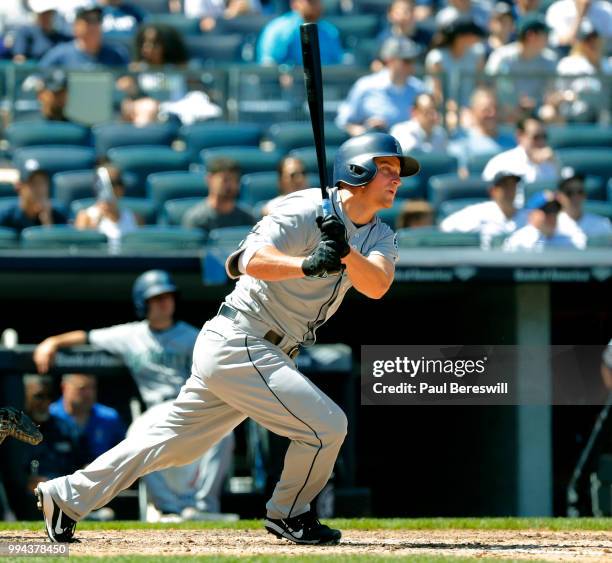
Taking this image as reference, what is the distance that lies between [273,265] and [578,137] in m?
7.00

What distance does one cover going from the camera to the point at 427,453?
33.4ft

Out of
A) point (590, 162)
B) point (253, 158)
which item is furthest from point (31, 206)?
point (590, 162)

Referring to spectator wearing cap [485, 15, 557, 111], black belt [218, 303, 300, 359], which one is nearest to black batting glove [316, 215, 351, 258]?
black belt [218, 303, 300, 359]

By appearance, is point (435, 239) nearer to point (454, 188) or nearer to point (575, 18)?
point (454, 188)

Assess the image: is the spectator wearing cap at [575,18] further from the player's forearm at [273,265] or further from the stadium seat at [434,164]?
the player's forearm at [273,265]

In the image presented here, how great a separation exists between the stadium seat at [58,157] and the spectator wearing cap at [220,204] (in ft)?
4.36

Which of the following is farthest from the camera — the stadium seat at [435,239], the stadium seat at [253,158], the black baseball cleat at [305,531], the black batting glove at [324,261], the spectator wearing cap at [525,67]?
the spectator wearing cap at [525,67]

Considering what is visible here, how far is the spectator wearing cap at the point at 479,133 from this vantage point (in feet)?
35.7

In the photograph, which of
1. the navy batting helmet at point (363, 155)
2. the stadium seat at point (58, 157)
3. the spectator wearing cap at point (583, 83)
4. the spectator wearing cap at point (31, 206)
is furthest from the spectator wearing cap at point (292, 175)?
the navy batting helmet at point (363, 155)

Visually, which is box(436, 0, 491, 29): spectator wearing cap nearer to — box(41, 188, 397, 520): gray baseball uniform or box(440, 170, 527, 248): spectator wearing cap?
box(440, 170, 527, 248): spectator wearing cap

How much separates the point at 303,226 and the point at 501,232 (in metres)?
4.75

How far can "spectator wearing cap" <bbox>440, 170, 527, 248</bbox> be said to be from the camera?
9500 mm

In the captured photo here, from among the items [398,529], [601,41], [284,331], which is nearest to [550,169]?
[601,41]

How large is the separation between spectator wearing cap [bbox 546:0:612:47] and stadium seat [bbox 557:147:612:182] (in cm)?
225
